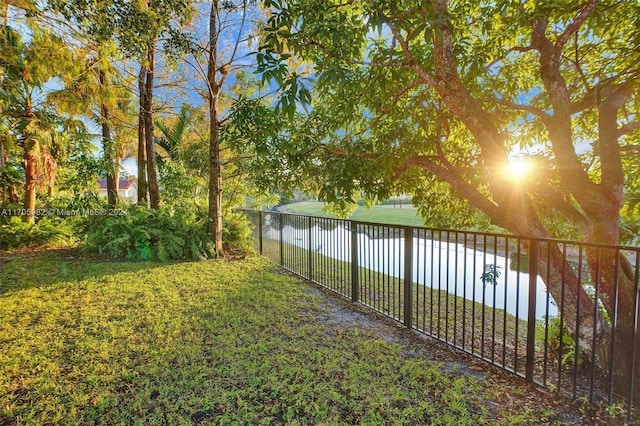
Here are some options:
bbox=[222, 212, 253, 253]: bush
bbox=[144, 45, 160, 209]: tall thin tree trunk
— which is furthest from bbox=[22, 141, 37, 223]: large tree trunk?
bbox=[222, 212, 253, 253]: bush

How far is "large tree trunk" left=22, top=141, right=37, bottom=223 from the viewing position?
6966 mm

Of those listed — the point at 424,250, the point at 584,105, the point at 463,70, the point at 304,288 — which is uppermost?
the point at 463,70

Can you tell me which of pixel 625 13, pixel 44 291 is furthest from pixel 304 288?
pixel 625 13

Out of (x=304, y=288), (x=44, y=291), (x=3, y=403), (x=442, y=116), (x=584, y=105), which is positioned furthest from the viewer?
(x=304, y=288)

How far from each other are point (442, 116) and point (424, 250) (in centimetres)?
152

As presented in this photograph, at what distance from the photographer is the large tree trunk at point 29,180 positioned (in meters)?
6.97

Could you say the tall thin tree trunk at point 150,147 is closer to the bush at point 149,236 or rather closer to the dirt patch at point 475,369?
the bush at point 149,236

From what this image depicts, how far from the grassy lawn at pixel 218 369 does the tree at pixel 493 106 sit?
1.17 meters

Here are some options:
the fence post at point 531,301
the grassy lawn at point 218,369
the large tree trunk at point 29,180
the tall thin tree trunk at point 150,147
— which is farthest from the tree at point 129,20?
the large tree trunk at point 29,180

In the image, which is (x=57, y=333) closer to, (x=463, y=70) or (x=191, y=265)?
(x=191, y=265)

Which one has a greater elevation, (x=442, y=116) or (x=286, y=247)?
(x=442, y=116)

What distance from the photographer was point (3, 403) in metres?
2.08

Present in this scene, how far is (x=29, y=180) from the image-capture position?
748 cm

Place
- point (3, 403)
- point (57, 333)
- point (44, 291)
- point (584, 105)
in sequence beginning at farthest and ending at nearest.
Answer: point (44, 291) < point (57, 333) < point (584, 105) < point (3, 403)
